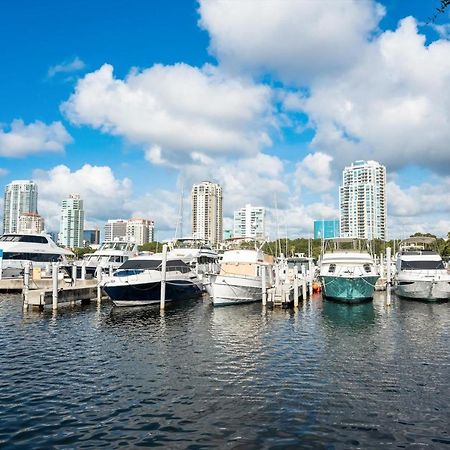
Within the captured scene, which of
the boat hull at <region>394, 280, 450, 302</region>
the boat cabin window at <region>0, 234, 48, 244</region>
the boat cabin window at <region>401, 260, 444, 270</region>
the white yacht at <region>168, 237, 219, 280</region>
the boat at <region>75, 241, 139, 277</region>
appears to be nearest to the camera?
the boat hull at <region>394, 280, 450, 302</region>

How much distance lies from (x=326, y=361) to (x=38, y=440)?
1120 centimetres

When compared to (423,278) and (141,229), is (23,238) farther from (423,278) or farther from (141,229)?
(141,229)

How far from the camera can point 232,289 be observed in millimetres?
35406

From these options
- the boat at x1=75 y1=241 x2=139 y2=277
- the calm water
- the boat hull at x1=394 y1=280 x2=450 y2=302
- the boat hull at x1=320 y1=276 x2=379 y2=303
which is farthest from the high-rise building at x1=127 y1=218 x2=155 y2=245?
the calm water

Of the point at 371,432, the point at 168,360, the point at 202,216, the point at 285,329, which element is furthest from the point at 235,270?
the point at 202,216

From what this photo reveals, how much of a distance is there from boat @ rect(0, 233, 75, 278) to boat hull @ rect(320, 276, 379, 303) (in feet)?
97.2

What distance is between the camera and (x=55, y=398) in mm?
13242

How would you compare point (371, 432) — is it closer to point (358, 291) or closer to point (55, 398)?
point (55, 398)

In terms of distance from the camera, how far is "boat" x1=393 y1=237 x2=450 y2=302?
124 feet

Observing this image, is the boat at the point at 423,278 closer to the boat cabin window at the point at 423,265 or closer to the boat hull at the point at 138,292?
the boat cabin window at the point at 423,265

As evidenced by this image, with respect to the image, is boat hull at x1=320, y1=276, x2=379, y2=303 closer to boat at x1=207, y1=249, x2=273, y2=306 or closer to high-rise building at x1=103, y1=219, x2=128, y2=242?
boat at x1=207, y1=249, x2=273, y2=306

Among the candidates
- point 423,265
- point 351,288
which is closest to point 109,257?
point 351,288

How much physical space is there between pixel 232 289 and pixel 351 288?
33.6ft

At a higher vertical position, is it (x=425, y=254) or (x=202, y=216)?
(x=202, y=216)
